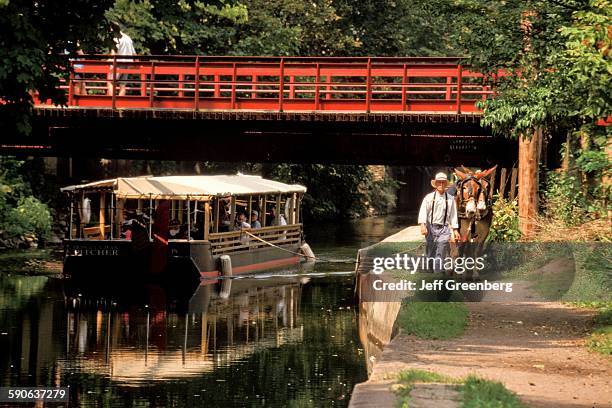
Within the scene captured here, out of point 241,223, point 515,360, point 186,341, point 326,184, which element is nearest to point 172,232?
point 241,223

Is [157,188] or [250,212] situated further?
[250,212]

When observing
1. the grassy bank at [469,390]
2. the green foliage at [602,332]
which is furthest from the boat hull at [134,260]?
the grassy bank at [469,390]

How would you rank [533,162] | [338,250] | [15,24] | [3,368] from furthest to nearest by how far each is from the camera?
[338,250], [533,162], [15,24], [3,368]

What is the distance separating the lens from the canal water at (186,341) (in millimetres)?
17609

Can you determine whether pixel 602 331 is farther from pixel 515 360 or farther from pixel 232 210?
pixel 232 210

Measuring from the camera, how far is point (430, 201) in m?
21.6

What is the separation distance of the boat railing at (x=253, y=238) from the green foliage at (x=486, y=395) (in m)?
22.2

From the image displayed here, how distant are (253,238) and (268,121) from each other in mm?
3545

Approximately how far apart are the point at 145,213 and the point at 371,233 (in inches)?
653

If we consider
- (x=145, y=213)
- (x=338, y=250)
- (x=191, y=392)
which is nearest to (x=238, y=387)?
(x=191, y=392)

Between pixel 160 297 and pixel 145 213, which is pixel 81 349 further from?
pixel 145 213

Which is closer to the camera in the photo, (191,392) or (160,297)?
(191,392)

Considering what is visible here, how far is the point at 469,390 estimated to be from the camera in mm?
13383

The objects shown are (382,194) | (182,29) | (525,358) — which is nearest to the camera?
(525,358)
